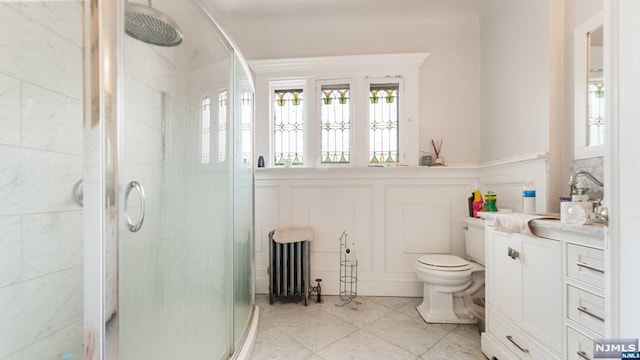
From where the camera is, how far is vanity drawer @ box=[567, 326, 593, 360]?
990 mm

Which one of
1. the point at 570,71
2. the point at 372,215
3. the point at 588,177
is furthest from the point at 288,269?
the point at 570,71

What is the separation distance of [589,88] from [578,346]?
1.36m

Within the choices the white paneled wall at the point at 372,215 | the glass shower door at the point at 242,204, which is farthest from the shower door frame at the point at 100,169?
the white paneled wall at the point at 372,215

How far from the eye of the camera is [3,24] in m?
0.99

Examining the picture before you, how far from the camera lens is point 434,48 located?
8.15ft

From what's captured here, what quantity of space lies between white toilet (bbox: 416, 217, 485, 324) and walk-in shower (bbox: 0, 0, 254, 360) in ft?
4.74

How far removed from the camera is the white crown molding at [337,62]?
245 cm

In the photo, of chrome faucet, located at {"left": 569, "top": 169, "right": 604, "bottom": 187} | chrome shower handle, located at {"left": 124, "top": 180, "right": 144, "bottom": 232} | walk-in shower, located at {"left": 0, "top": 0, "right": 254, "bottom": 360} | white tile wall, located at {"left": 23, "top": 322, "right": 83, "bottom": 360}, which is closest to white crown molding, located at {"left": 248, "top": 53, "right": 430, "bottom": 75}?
walk-in shower, located at {"left": 0, "top": 0, "right": 254, "bottom": 360}

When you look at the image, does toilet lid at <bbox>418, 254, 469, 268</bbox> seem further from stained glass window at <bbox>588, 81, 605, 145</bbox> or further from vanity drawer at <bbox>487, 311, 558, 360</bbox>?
stained glass window at <bbox>588, 81, 605, 145</bbox>

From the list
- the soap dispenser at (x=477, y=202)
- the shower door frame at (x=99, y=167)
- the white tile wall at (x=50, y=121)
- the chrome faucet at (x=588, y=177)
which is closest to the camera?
the shower door frame at (x=99, y=167)

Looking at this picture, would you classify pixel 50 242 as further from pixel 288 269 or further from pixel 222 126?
pixel 288 269

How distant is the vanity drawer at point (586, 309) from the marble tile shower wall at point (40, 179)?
7.02 ft

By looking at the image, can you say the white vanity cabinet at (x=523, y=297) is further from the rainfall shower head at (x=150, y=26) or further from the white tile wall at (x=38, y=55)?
the white tile wall at (x=38, y=55)

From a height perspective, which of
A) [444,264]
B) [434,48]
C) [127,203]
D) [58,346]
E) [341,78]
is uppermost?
[434,48]
